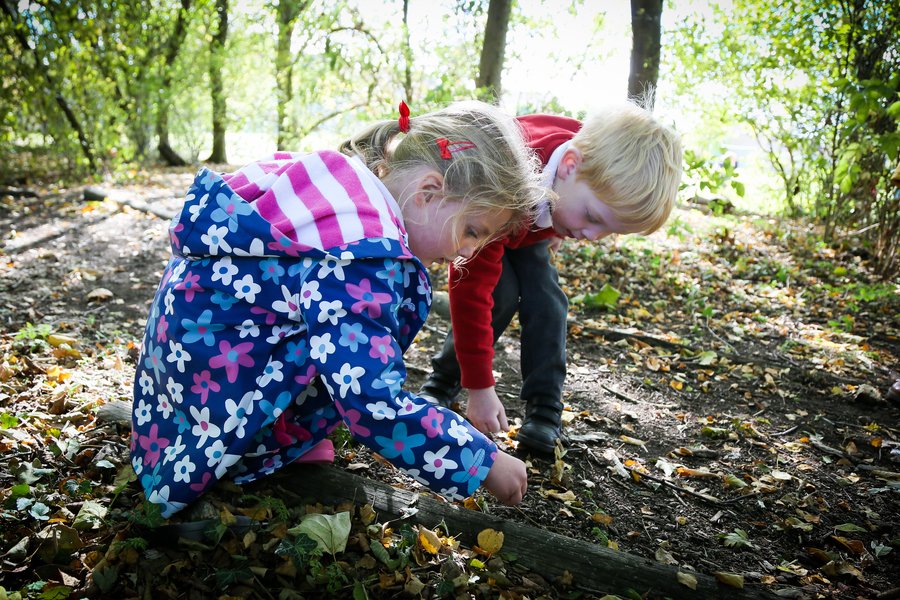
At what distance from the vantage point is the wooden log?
5.14ft

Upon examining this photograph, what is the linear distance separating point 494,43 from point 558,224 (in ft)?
14.8

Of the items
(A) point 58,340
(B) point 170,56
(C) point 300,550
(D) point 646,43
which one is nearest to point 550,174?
(C) point 300,550

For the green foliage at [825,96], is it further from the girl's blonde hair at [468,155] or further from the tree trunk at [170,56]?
the tree trunk at [170,56]

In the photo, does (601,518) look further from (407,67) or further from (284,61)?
(284,61)

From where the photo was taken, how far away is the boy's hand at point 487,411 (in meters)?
2.21

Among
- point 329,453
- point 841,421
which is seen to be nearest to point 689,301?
point 841,421

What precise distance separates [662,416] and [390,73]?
22.5ft

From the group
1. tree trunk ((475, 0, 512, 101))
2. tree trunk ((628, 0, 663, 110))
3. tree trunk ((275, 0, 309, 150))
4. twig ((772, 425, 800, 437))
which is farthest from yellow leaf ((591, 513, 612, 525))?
tree trunk ((275, 0, 309, 150))

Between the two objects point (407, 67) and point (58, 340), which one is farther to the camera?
point (407, 67)

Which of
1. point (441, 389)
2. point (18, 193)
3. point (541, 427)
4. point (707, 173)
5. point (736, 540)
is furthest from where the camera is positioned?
point (18, 193)

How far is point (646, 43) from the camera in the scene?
21.8ft

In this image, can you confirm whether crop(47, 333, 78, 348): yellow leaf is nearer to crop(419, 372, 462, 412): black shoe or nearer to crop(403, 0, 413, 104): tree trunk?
crop(419, 372, 462, 412): black shoe

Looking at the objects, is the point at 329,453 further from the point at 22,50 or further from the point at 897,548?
the point at 22,50

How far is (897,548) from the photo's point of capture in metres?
1.91
